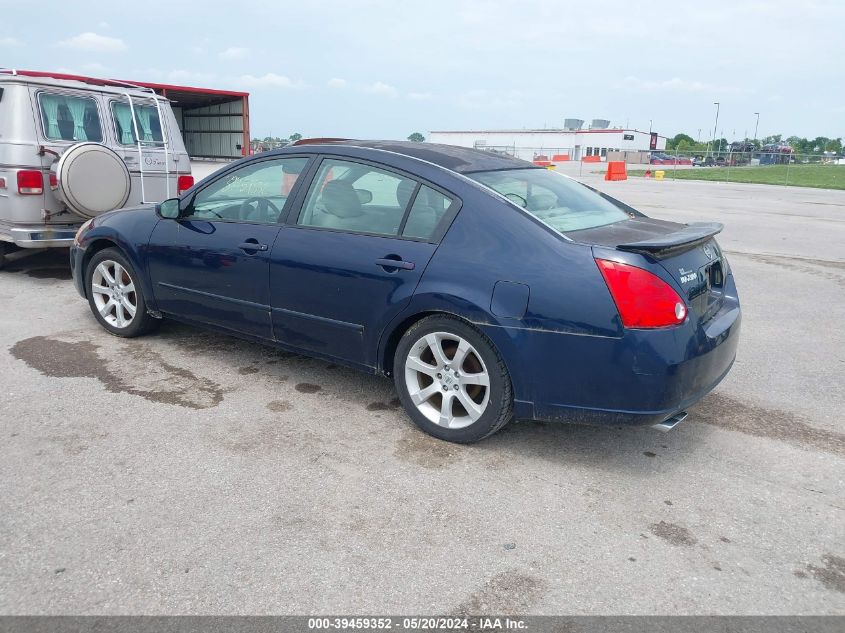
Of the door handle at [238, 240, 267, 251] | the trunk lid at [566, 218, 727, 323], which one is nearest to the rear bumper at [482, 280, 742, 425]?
the trunk lid at [566, 218, 727, 323]

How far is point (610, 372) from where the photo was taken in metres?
3.25

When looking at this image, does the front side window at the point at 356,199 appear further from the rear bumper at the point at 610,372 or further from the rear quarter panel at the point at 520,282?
the rear bumper at the point at 610,372

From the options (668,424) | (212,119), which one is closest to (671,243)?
(668,424)

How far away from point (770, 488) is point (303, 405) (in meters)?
2.55

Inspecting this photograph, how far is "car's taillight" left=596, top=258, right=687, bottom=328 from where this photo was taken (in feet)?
10.5

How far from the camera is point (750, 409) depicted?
4.34 meters

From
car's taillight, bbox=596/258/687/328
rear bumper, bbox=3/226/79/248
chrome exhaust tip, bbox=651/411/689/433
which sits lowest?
chrome exhaust tip, bbox=651/411/689/433

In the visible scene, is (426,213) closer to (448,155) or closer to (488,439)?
(448,155)

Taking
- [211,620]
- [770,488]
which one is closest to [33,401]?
[211,620]

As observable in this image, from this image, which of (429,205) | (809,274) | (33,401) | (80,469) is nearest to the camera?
(80,469)

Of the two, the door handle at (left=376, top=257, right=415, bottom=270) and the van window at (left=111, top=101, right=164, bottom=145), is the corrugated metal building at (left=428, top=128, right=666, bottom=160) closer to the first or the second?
the van window at (left=111, top=101, right=164, bottom=145)

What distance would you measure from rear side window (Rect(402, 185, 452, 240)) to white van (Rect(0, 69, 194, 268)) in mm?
4325

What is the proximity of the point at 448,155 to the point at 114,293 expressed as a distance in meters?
2.90

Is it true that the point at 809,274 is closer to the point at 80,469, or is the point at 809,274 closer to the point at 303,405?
the point at 303,405
